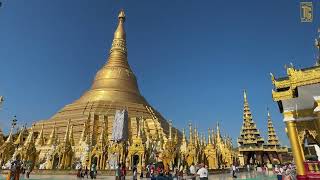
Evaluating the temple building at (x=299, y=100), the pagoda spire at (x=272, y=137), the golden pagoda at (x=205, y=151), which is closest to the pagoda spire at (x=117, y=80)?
the golden pagoda at (x=205, y=151)

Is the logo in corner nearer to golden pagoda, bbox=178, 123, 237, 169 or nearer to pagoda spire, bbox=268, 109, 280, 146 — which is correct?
golden pagoda, bbox=178, 123, 237, 169

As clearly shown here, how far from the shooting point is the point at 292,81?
Result: 12.2m

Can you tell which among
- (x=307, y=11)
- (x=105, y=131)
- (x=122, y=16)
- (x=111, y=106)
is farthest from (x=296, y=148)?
(x=122, y=16)

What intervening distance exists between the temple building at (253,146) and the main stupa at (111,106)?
37.8ft

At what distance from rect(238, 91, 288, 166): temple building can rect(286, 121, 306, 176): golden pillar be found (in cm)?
3158

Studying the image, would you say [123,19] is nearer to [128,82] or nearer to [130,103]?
[128,82]

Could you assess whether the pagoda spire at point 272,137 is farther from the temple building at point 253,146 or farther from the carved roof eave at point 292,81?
the carved roof eave at point 292,81

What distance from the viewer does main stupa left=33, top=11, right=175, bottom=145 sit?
3728cm

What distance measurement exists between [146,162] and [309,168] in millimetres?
19486

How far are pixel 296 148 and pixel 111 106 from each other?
31643 millimetres

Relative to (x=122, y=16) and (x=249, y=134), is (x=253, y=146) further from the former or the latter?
(x=122, y=16)

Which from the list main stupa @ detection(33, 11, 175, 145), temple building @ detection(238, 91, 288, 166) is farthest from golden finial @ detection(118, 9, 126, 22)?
temple building @ detection(238, 91, 288, 166)

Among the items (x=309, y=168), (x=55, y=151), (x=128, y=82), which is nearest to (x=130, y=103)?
(x=128, y=82)

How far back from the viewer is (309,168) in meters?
11.4
